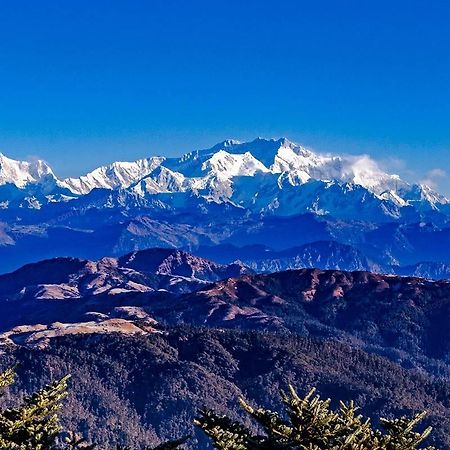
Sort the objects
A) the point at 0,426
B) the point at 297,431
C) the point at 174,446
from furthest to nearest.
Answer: the point at 0,426
the point at 174,446
the point at 297,431

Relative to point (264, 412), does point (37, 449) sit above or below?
below

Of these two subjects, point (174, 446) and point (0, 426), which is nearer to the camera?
point (174, 446)

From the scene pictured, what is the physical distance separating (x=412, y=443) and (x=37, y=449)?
46.0ft

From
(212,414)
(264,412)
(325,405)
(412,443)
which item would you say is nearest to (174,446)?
(212,414)

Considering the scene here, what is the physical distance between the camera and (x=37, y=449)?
3297cm

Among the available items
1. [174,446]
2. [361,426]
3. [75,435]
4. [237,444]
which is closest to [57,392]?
[75,435]

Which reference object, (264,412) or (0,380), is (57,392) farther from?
(264,412)

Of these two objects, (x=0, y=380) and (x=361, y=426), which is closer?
(x=361, y=426)

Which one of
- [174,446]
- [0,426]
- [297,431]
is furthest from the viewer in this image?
[0,426]

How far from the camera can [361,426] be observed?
3078cm

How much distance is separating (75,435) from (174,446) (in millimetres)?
4955

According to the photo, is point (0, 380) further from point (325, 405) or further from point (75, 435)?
point (325, 405)

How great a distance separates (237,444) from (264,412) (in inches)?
60.9

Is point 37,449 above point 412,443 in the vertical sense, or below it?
below
